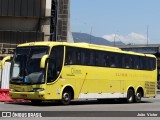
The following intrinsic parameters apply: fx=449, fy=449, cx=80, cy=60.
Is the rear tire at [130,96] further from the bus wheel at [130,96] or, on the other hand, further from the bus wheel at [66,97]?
the bus wheel at [66,97]

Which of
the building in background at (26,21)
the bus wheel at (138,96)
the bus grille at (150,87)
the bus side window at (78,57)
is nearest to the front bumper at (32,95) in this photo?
the bus side window at (78,57)

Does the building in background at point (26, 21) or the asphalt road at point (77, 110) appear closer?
the asphalt road at point (77, 110)

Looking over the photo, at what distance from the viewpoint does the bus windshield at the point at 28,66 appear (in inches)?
899

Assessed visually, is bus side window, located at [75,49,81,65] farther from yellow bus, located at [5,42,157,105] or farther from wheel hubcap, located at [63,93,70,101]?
wheel hubcap, located at [63,93,70,101]

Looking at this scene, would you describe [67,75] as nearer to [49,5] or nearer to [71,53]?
[71,53]

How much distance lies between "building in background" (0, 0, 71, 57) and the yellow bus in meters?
20.7

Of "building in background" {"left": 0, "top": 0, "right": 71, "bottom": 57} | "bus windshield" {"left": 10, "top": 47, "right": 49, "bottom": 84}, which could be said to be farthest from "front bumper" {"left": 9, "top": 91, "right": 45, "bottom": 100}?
"building in background" {"left": 0, "top": 0, "right": 71, "bottom": 57}

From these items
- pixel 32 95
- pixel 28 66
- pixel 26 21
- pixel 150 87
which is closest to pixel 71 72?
pixel 28 66

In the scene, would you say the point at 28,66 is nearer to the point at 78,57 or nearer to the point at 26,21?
the point at 78,57

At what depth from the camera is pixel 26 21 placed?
49.1 metres

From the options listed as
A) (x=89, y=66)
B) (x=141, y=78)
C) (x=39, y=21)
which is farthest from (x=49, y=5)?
(x=89, y=66)

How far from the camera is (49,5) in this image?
50.1 meters

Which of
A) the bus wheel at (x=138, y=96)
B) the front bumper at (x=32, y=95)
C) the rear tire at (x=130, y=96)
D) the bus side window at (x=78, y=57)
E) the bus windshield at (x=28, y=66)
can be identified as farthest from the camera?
the bus wheel at (x=138, y=96)

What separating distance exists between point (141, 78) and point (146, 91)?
1149mm
